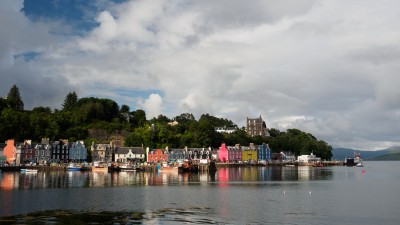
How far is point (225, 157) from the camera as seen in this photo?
17262cm

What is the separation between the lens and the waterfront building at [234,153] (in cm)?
17425

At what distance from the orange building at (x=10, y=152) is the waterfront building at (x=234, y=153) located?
82987 mm

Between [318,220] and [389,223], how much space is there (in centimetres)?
599

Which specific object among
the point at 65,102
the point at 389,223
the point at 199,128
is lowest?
the point at 389,223

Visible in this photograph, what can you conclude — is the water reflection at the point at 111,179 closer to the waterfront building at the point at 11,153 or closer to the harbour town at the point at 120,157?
the harbour town at the point at 120,157

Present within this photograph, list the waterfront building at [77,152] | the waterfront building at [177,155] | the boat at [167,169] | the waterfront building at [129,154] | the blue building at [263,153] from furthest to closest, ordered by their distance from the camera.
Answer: the blue building at [263,153], the waterfront building at [177,155], the waterfront building at [129,154], the waterfront building at [77,152], the boat at [167,169]

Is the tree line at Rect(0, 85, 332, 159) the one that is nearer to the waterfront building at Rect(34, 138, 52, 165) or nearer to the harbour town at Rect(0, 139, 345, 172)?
the harbour town at Rect(0, 139, 345, 172)

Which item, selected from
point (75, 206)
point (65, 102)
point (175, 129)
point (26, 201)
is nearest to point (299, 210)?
point (75, 206)

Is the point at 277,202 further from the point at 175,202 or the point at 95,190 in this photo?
the point at 95,190

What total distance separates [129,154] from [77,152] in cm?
1837

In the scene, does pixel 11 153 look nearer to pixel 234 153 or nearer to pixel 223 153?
pixel 223 153

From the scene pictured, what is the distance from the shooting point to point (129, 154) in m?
151

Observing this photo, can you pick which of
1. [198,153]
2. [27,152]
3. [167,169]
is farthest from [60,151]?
[198,153]

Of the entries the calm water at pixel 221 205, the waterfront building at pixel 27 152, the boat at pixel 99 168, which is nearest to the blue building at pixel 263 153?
the boat at pixel 99 168
